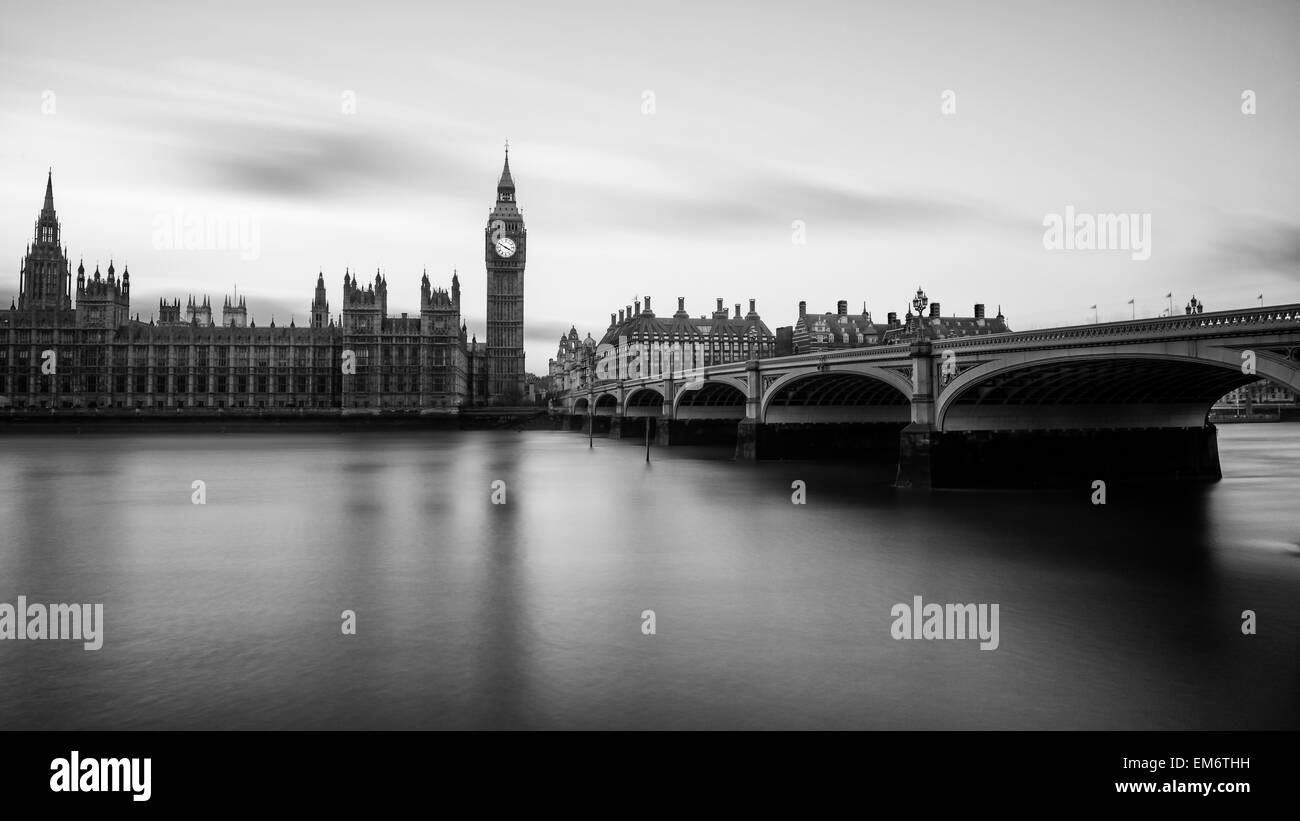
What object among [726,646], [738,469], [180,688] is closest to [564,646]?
[726,646]

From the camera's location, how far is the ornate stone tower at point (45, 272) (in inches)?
4719

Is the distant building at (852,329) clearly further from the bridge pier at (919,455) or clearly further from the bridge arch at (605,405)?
the bridge pier at (919,455)

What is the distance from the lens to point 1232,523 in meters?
22.8

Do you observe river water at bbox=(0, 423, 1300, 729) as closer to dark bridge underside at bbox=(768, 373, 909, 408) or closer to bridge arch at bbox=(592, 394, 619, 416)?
dark bridge underside at bbox=(768, 373, 909, 408)

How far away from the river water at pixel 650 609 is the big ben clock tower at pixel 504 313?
4355 inches

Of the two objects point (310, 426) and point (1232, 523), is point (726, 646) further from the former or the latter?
point (310, 426)

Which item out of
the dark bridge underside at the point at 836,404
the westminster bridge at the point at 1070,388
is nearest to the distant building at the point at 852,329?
the dark bridge underside at the point at 836,404

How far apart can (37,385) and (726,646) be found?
431 feet

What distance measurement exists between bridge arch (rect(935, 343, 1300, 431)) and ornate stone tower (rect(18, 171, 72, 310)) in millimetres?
137475

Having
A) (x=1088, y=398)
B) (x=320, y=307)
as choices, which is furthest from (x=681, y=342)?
(x=1088, y=398)

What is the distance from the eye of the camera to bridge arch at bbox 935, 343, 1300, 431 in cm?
2631

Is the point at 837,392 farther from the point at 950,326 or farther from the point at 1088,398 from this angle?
the point at 950,326

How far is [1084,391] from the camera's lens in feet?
105
